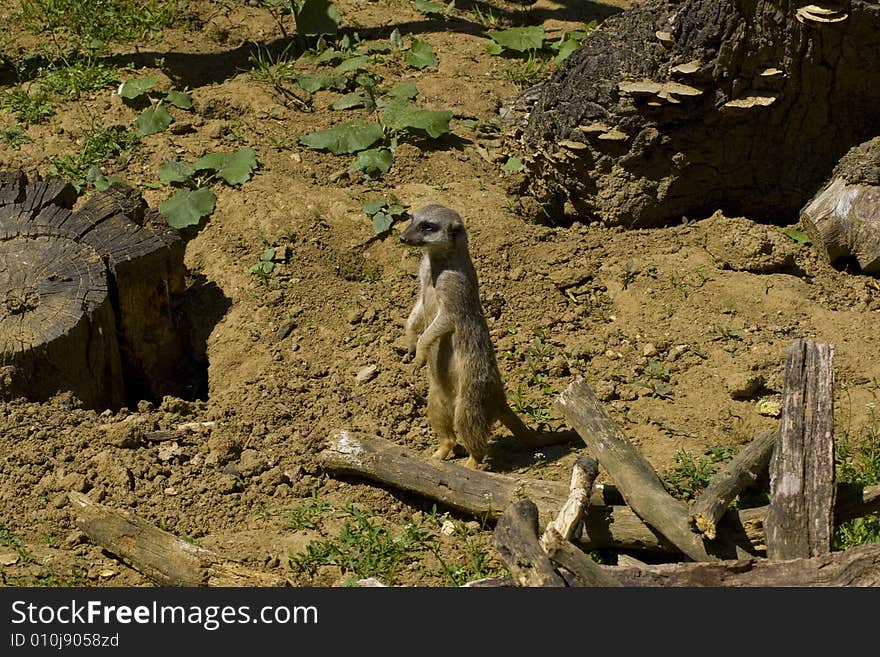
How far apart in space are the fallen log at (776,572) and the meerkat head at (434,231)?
195cm

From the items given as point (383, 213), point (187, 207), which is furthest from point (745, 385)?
point (187, 207)

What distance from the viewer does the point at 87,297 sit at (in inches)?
208

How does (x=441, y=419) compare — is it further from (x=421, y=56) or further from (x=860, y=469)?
(x=421, y=56)

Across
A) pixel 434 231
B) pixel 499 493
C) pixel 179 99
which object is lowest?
pixel 499 493

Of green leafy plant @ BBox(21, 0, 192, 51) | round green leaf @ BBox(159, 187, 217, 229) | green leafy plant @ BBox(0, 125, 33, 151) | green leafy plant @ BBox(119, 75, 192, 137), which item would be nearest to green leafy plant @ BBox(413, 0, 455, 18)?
green leafy plant @ BBox(21, 0, 192, 51)

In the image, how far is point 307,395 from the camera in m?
5.55

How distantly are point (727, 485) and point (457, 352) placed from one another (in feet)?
4.95

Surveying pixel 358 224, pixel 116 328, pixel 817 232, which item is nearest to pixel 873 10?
pixel 817 232

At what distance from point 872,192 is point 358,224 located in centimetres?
302

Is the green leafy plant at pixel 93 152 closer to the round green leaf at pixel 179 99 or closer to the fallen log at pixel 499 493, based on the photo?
the round green leaf at pixel 179 99

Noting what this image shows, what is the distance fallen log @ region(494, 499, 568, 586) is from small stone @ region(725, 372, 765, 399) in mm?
1919

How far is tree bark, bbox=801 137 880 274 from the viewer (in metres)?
6.09

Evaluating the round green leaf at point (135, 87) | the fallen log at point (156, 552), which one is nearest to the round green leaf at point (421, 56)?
the round green leaf at point (135, 87)

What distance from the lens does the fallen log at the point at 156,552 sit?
4.13 meters
